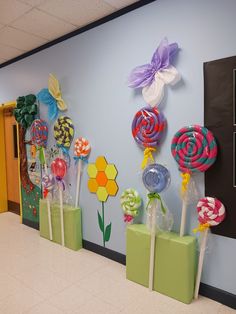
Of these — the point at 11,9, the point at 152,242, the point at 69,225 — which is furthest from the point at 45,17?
the point at 152,242

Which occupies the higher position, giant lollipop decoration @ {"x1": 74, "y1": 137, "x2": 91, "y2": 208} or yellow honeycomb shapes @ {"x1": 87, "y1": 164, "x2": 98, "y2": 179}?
giant lollipop decoration @ {"x1": 74, "y1": 137, "x2": 91, "y2": 208}

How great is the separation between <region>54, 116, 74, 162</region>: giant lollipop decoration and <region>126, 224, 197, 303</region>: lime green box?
4.10 ft

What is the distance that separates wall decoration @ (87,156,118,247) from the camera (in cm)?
254

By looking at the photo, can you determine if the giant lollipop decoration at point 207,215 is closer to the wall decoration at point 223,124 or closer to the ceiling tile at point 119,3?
the wall decoration at point 223,124

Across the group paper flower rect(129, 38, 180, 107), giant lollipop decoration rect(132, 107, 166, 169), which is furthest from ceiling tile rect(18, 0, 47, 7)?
giant lollipop decoration rect(132, 107, 166, 169)

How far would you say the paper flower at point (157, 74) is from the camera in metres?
1.96

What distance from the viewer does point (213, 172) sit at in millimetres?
1867

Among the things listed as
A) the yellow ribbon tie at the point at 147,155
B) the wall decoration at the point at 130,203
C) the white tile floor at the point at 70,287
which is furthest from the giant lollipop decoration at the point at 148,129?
the white tile floor at the point at 70,287

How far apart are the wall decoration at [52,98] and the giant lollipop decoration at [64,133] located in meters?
0.12

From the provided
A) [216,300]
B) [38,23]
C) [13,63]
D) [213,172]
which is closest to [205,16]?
[213,172]

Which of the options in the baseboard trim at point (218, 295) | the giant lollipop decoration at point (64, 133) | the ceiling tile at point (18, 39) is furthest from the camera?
the giant lollipop decoration at point (64, 133)

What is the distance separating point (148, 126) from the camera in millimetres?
2111

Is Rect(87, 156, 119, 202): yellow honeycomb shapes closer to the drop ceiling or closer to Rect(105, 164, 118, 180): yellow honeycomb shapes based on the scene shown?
Rect(105, 164, 118, 180): yellow honeycomb shapes

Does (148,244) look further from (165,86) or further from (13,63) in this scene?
(13,63)
